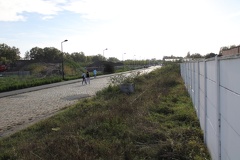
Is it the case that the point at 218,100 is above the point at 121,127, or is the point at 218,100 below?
above

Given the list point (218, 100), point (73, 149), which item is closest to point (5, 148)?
point (73, 149)

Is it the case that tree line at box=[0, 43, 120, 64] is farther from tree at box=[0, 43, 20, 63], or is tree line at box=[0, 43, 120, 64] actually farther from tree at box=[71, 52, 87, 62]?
tree at box=[71, 52, 87, 62]

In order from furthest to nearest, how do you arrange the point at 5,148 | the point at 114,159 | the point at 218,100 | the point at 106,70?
the point at 106,70 < the point at 5,148 < the point at 114,159 < the point at 218,100

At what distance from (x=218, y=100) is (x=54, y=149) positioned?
11.7 ft

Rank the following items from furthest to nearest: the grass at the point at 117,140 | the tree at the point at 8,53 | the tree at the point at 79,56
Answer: the tree at the point at 79,56 → the tree at the point at 8,53 → the grass at the point at 117,140

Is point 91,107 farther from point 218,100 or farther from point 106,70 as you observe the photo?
point 106,70

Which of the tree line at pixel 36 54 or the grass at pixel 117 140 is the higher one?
the tree line at pixel 36 54

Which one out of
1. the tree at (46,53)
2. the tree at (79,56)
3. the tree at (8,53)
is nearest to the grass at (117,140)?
the tree at (8,53)

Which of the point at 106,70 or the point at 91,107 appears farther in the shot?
the point at 106,70

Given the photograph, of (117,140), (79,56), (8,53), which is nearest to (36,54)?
(8,53)

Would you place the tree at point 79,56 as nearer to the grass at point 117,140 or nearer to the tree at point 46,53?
the tree at point 46,53

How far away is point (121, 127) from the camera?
747cm

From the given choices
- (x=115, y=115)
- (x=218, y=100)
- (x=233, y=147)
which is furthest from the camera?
(x=115, y=115)

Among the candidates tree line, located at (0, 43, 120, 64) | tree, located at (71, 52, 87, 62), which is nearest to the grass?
tree line, located at (0, 43, 120, 64)
